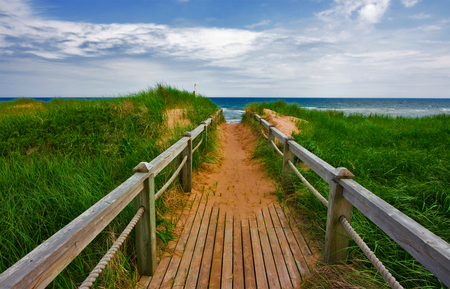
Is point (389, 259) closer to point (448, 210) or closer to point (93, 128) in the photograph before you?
point (448, 210)

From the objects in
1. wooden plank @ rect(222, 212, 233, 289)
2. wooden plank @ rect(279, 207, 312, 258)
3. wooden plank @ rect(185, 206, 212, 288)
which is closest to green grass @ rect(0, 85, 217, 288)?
wooden plank @ rect(185, 206, 212, 288)

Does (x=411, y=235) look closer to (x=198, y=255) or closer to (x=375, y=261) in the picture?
(x=375, y=261)

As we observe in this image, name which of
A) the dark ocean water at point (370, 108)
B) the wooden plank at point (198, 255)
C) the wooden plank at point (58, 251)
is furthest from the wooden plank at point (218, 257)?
the dark ocean water at point (370, 108)

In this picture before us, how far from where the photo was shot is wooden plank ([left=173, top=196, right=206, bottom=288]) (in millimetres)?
2381

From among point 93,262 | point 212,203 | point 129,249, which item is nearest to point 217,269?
point 129,249

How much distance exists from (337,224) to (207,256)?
1352 millimetres

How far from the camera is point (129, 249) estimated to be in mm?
2551

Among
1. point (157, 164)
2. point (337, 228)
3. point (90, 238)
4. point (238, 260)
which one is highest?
point (157, 164)

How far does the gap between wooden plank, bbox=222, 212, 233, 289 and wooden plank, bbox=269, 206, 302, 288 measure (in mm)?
571

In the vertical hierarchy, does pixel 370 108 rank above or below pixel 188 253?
above

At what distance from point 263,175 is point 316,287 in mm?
3395

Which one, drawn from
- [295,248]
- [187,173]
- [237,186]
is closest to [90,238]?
[295,248]

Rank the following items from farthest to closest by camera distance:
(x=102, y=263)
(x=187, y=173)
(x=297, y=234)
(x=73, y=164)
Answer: (x=187, y=173) → (x=73, y=164) → (x=297, y=234) → (x=102, y=263)

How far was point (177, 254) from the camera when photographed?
9.10 feet
